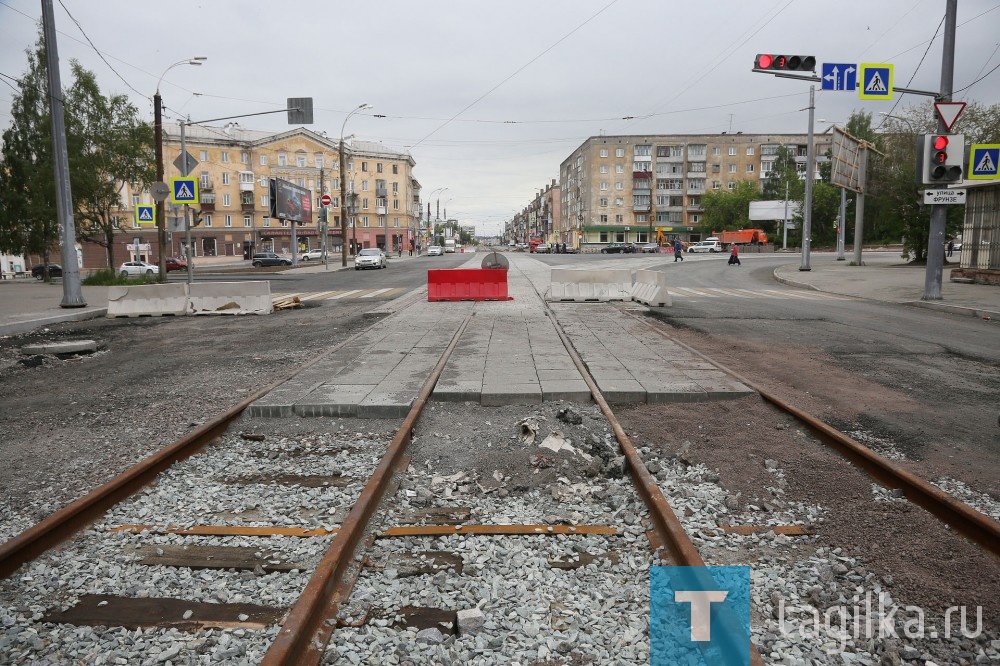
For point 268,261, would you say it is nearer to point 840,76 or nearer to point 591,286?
point 591,286

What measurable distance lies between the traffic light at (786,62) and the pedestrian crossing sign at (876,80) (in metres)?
3.01

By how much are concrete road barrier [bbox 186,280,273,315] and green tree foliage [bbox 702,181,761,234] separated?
85.2 m

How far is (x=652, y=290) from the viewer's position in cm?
1742

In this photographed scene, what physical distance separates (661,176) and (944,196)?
3678 inches

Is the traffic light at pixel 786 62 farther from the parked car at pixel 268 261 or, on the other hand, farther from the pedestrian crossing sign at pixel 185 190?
the parked car at pixel 268 261

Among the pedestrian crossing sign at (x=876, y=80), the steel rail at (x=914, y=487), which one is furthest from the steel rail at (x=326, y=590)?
the pedestrian crossing sign at (x=876, y=80)

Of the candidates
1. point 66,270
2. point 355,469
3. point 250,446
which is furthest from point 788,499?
point 66,270

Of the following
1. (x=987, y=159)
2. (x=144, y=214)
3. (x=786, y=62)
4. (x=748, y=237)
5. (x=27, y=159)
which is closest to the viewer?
(x=786, y=62)

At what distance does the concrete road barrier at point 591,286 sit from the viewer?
18656mm

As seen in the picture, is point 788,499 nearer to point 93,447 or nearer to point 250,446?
point 250,446

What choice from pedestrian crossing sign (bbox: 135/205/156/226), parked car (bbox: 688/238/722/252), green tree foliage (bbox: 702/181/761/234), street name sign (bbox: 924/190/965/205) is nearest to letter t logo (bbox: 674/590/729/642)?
street name sign (bbox: 924/190/965/205)

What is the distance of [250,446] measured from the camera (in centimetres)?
549

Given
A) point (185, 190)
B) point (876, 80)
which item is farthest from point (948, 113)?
point (185, 190)

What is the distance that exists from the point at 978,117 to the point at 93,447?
39145mm
